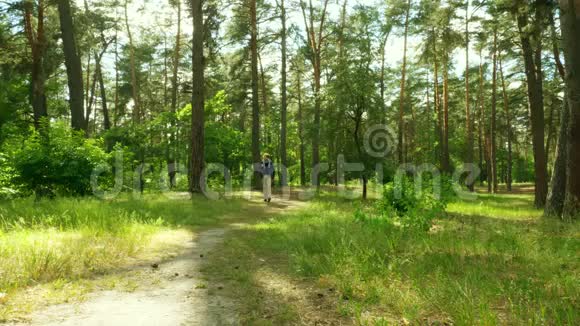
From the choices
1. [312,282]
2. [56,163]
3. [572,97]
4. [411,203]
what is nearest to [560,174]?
[572,97]

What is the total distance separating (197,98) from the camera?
13562 millimetres

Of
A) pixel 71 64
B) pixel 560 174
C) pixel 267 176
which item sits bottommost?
pixel 267 176

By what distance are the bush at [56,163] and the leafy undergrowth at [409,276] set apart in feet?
21.4

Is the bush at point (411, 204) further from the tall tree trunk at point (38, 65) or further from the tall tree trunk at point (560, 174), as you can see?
the tall tree trunk at point (38, 65)

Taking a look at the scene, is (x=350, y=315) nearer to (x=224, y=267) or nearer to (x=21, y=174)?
(x=224, y=267)

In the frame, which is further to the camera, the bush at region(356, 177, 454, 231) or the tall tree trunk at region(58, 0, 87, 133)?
the tall tree trunk at region(58, 0, 87, 133)

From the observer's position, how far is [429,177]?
11.8m

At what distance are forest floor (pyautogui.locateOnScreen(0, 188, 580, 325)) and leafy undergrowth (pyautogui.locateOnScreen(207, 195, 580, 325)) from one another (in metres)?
0.02

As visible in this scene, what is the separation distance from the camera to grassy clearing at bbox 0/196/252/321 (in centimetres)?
358

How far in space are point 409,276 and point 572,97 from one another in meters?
7.70

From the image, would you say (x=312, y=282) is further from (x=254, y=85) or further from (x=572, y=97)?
(x=254, y=85)

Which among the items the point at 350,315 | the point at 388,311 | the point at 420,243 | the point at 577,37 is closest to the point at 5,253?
the point at 350,315

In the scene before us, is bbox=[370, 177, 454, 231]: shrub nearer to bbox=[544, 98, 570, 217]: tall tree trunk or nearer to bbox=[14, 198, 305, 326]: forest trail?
bbox=[544, 98, 570, 217]: tall tree trunk

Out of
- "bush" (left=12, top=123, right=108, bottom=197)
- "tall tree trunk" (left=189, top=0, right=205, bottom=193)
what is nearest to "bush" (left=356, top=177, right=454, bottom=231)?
"tall tree trunk" (left=189, top=0, right=205, bottom=193)
